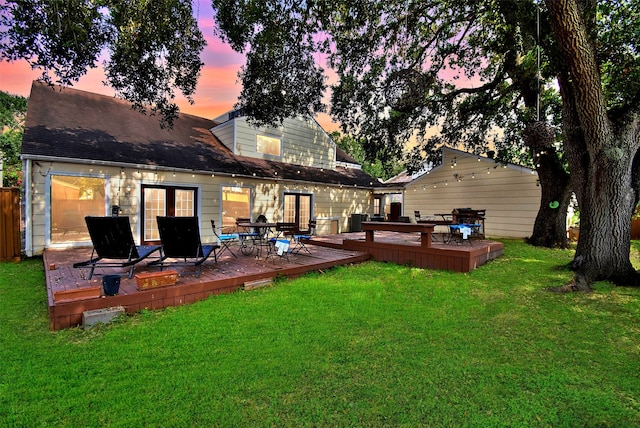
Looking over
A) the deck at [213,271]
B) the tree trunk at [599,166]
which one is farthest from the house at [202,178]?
the tree trunk at [599,166]

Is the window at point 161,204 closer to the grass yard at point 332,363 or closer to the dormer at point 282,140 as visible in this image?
the dormer at point 282,140

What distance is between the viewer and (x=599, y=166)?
5.63m

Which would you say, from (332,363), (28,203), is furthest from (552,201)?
(28,203)

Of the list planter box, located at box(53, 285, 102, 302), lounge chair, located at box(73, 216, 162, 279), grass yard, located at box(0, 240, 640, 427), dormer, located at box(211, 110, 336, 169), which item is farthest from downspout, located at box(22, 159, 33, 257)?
dormer, located at box(211, 110, 336, 169)

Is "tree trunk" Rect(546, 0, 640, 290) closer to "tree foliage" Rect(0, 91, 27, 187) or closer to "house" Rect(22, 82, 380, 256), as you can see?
"house" Rect(22, 82, 380, 256)

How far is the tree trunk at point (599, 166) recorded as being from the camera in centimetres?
530

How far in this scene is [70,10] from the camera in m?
4.92

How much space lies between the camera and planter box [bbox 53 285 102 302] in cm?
353

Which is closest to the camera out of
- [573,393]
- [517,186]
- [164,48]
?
[573,393]

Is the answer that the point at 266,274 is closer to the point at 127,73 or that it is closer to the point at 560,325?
the point at 560,325

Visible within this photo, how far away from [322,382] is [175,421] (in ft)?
3.56

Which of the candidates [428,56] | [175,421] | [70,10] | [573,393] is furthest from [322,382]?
[428,56]

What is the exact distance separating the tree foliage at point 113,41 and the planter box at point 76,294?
414 centimetres

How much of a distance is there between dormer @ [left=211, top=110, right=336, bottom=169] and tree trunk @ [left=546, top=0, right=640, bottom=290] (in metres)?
8.93
